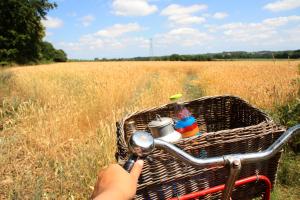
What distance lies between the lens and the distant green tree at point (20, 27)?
40.8 meters

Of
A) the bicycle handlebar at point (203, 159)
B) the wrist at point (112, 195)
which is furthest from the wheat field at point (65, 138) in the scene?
the wrist at point (112, 195)

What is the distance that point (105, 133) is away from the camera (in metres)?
3.95

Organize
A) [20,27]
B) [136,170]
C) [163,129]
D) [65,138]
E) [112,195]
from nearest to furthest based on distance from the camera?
[112,195]
[136,170]
[163,129]
[65,138]
[20,27]

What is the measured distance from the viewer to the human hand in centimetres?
92

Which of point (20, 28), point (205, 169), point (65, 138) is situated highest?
point (20, 28)

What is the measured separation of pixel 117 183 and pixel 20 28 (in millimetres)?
44872

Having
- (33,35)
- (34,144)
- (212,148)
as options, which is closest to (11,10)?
(33,35)

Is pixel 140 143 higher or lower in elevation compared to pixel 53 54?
lower

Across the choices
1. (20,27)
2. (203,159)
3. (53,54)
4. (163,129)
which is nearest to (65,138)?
(163,129)

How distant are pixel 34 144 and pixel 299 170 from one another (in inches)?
129

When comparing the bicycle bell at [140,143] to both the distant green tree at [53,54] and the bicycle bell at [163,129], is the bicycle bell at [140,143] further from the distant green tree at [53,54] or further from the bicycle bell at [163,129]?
the distant green tree at [53,54]

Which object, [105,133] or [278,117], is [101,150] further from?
[278,117]

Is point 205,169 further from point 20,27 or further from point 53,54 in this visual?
point 53,54

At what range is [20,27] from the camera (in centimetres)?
4209
